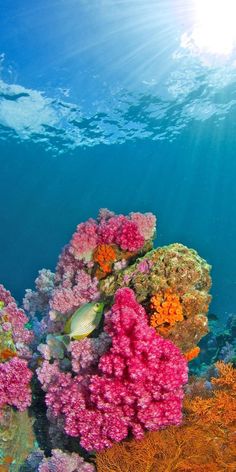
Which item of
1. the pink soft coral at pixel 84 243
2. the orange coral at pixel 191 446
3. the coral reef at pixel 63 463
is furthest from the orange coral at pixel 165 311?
the coral reef at pixel 63 463

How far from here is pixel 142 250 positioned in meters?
5.33

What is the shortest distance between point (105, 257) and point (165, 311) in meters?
1.35

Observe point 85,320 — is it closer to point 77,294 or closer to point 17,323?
point 77,294

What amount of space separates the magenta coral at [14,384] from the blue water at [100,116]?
18026 millimetres

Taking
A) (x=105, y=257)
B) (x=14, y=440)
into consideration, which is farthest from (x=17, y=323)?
(x=105, y=257)

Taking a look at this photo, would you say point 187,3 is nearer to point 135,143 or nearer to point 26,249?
point 135,143

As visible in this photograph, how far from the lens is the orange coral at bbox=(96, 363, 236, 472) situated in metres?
3.79

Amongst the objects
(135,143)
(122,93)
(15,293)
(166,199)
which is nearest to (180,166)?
(135,143)

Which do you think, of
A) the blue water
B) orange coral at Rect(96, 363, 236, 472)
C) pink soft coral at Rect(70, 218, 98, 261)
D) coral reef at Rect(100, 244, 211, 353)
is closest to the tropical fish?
coral reef at Rect(100, 244, 211, 353)

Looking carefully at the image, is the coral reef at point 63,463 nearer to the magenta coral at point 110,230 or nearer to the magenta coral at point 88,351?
the magenta coral at point 88,351

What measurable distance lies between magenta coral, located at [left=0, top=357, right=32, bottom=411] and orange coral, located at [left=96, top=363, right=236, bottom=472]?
A: 4.13 ft

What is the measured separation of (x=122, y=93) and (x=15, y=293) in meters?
41.6

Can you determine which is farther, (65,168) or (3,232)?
(3,232)

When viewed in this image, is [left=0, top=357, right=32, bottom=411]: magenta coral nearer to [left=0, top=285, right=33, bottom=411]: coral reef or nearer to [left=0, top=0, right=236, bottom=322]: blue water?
[left=0, top=285, right=33, bottom=411]: coral reef
